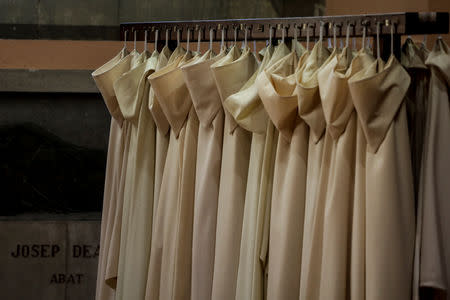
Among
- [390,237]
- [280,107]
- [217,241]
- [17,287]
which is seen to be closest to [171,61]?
[280,107]

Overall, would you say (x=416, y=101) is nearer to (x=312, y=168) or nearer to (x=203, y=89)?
(x=312, y=168)

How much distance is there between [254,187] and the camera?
1787 millimetres

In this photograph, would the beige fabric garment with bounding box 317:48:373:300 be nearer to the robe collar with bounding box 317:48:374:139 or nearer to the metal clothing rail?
the robe collar with bounding box 317:48:374:139

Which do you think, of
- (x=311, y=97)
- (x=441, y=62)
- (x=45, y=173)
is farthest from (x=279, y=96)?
(x=45, y=173)

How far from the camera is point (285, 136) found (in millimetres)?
1745

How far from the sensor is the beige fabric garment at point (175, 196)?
1895 mm

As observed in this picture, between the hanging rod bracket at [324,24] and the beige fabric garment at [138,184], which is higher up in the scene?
the hanging rod bracket at [324,24]

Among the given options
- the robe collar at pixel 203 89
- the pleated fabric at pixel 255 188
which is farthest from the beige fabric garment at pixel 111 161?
the pleated fabric at pixel 255 188

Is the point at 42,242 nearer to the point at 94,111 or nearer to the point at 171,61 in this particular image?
the point at 94,111

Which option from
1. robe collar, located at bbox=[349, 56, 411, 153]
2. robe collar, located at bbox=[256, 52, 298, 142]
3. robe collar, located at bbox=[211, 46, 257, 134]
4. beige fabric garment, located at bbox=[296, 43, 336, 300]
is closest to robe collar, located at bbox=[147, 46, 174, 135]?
robe collar, located at bbox=[211, 46, 257, 134]

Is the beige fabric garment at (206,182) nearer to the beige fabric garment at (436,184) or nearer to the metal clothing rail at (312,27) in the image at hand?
the metal clothing rail at (312,27)

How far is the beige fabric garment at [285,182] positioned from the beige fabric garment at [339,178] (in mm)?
97

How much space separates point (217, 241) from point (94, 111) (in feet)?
5.19

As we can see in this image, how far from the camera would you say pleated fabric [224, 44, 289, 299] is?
5.74 ft
